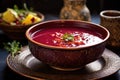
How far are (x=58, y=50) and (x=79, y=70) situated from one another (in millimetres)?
110

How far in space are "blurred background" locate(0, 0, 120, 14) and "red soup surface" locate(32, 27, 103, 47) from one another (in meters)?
0.48

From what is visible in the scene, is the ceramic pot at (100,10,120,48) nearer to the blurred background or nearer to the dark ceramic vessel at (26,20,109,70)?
the dark ceramic vessel at (26,20,109,70)

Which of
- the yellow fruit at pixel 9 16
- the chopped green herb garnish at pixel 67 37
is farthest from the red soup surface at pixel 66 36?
the yellow fruit at pixel 9 16

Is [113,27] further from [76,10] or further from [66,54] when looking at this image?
[66,54]

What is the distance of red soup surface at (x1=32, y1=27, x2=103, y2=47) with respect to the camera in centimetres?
86

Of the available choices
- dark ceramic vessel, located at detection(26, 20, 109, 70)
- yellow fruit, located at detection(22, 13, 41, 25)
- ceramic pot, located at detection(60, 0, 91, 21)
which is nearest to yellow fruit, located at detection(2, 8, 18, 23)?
yellow fruit, located at detection(22, 13, 41, 25)

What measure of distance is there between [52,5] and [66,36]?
23.9 inches

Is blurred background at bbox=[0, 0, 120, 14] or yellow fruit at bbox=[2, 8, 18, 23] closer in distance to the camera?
yellow fruit at bbox=[2, 8, 18, 23]

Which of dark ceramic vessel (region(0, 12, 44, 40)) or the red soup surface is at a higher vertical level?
the red soup surface

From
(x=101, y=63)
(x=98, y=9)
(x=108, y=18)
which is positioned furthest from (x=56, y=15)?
(x=101, y=63)

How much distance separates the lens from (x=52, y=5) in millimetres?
1462

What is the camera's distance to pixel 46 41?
35.0 inches

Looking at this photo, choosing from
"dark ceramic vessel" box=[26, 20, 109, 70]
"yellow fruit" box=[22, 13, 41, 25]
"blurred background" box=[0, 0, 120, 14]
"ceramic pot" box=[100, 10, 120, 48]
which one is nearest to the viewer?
"dark ceramic vessel" box=[26, 20, 109, 70]

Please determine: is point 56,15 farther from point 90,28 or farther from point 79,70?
point 79,70
